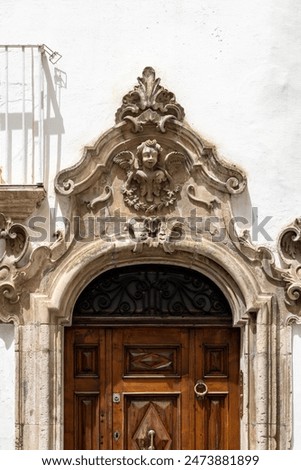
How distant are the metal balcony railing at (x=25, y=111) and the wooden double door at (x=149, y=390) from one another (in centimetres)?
130

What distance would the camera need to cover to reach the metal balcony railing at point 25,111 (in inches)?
409

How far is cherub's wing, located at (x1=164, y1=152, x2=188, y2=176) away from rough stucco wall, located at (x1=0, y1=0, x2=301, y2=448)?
26cm

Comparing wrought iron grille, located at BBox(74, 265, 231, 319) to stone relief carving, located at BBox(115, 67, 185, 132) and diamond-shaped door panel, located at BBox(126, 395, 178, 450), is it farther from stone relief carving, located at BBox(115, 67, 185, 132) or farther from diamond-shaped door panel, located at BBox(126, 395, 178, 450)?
stone relief carving, located at BBox(115, 67, 185, 132)

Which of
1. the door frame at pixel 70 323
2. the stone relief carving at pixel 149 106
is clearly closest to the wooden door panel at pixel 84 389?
the door frame at pixel 70 323

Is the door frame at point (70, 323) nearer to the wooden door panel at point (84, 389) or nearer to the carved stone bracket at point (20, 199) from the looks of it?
the wooden door panel at point (84, 389)

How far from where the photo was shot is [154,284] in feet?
34.6

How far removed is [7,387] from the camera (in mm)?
10195

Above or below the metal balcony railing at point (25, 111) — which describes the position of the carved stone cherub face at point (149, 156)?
below

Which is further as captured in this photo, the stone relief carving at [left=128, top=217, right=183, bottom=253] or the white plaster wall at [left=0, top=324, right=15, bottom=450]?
the stone relief carving at [left=128, top=217, right=183, bottom=253]

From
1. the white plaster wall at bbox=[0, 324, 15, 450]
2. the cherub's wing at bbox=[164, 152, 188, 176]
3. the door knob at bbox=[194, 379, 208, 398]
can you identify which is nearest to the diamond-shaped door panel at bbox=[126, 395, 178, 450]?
the door knob at bbox=[194, 379, 208, 398]

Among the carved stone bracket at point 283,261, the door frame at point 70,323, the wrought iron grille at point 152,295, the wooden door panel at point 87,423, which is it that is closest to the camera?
the door frame at point 70,323

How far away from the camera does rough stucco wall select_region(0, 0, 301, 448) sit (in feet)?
34.1

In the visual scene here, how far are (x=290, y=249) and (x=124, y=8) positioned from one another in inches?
88.7

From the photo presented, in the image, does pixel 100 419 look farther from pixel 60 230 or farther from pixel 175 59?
pixel 175 59
